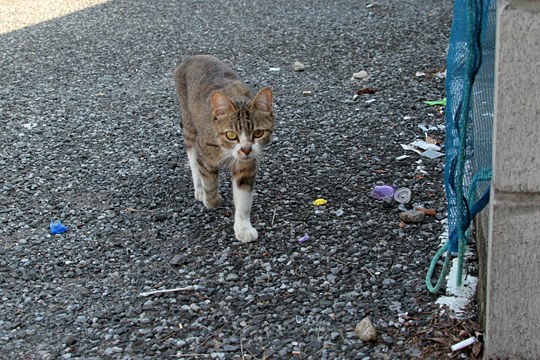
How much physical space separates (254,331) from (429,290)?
0.90 m

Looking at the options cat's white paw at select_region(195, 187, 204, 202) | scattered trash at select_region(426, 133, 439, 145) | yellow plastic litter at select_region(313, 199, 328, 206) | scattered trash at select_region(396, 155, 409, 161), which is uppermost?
scattered trash at select_region(426, 133, 439, 145)

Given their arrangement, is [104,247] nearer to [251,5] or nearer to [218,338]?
[218,338]

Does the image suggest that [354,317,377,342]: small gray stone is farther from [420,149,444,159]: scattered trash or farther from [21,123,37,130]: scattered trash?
[21,123,37,130]: scattered trash

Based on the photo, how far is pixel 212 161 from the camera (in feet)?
15.3

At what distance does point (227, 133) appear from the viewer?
14.5 feet

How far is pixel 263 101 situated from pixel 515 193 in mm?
1840

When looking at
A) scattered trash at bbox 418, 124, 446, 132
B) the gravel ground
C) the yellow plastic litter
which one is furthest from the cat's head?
scattered trash at bbox 418, 124, 446, 132

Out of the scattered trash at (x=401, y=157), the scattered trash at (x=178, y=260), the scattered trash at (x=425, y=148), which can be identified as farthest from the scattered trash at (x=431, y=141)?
the scattered trash at (x=178, y=260)

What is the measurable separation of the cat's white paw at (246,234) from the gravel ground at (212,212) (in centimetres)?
5

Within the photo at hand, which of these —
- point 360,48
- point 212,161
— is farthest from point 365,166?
point 360,48

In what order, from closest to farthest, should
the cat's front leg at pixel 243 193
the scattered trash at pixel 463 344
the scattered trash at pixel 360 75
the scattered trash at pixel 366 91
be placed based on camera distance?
the scattered trash at pixel 463 344
the cat's front leg at pixel 243 193
the scattered trash at pixel 366 91
the scattered trash at pixel 360 75

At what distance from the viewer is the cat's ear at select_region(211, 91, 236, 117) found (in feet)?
14.3

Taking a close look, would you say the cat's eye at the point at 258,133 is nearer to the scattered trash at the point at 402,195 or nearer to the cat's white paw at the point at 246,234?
the cat's white paw at the point at 246,234

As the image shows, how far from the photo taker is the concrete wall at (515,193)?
2.77m
